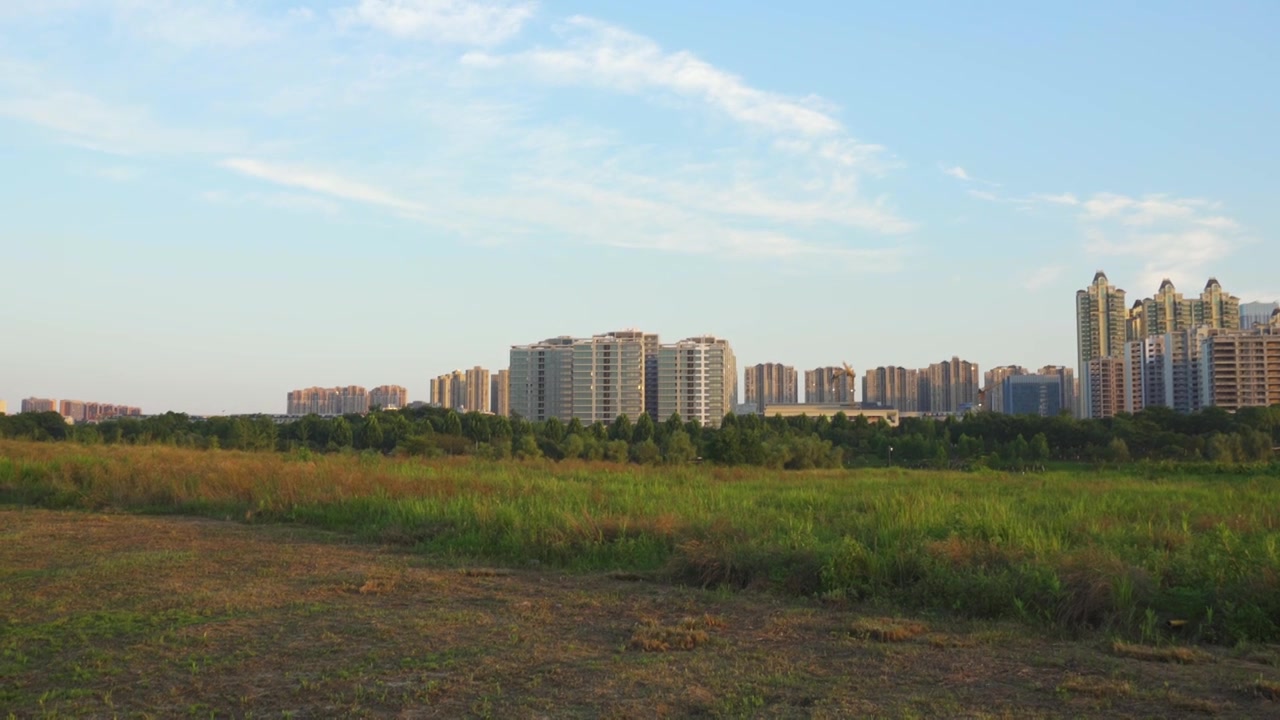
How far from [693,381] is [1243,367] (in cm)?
6160

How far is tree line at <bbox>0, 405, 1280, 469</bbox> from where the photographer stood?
140 ft

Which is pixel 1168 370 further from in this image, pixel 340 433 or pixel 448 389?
pixel 448 389

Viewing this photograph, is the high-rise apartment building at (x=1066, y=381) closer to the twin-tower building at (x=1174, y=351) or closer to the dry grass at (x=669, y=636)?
the twin-tower building at (x=1174, y=351)

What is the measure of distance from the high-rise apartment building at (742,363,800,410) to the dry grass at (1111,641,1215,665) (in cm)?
17217

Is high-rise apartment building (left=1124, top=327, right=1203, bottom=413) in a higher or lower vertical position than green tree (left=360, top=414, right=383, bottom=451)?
higher

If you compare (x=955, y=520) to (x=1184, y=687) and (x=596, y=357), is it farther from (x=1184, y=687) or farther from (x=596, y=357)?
(x=596, y=357)

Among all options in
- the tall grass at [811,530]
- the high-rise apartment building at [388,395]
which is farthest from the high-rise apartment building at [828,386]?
the tall grass at [811,530]

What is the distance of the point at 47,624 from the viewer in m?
6.32

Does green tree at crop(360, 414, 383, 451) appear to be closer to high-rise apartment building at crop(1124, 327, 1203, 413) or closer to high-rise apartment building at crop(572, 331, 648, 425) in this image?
high-rise apartment building at crop(572, 331, 648, 425)

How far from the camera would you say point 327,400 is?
16000cm

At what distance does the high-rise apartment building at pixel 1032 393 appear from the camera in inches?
5871

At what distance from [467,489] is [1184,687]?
1230 cm

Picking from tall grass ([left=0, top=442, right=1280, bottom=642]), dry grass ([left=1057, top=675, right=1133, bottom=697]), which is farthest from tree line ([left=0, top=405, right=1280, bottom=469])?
dry grass ([left=1057, top=675, right=1133, bottom=697])

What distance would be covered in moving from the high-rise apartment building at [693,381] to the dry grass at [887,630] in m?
115
